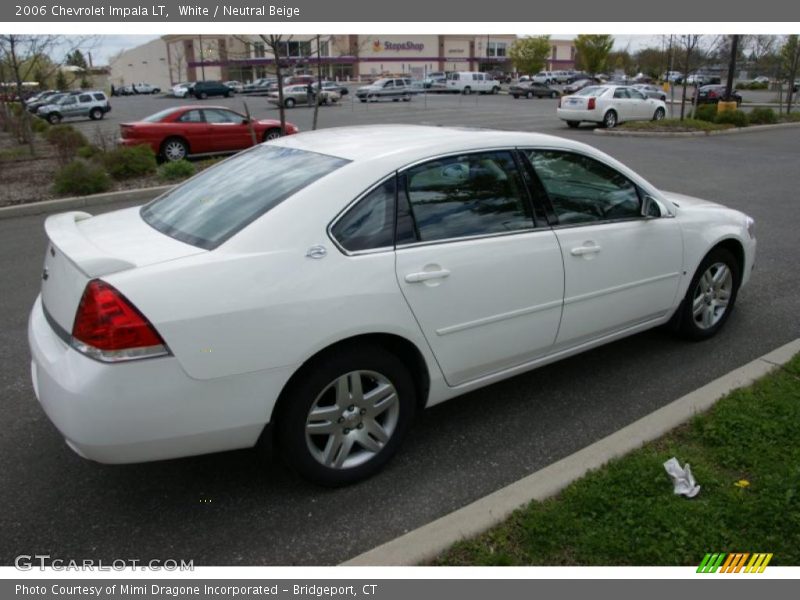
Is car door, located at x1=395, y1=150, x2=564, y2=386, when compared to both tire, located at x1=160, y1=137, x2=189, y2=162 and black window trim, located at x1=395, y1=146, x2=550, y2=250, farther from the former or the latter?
tire, located at x1=160, y1=137, x2=189, y2=162

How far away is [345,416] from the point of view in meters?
3.16

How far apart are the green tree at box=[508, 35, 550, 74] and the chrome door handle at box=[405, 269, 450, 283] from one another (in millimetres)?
72803

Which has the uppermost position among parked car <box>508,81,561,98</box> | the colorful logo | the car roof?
the car roof

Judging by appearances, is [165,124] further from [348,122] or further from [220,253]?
[348,122]

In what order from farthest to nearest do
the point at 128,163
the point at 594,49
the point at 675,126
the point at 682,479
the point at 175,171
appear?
the point at 594,49 → the point at 675,126 → the point at 128,163 → the point at 175,171 → the point at 682,479

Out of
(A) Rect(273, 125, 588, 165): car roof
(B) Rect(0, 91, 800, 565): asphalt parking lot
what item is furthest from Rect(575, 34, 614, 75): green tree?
(A) Rect(273, 125, 588, 165): car roof

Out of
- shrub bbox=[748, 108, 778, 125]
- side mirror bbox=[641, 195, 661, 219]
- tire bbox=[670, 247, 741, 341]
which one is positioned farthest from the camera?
shrub bbox=[748, 108, 778, 125]

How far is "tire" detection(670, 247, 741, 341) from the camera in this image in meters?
4.75

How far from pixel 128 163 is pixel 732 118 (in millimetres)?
20125

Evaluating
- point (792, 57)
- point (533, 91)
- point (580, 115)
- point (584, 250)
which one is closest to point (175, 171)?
point (584, 250)

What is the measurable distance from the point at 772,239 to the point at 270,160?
22.0 feet

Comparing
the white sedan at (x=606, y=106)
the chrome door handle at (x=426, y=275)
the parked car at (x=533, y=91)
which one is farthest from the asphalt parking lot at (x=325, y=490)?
the parked car at (x=533, y=91)

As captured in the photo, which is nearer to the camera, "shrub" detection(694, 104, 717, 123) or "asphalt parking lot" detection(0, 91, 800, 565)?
"asphalt parking lot" detection(0, 91, 800, 565)

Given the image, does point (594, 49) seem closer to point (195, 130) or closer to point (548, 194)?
point (195, 130)
